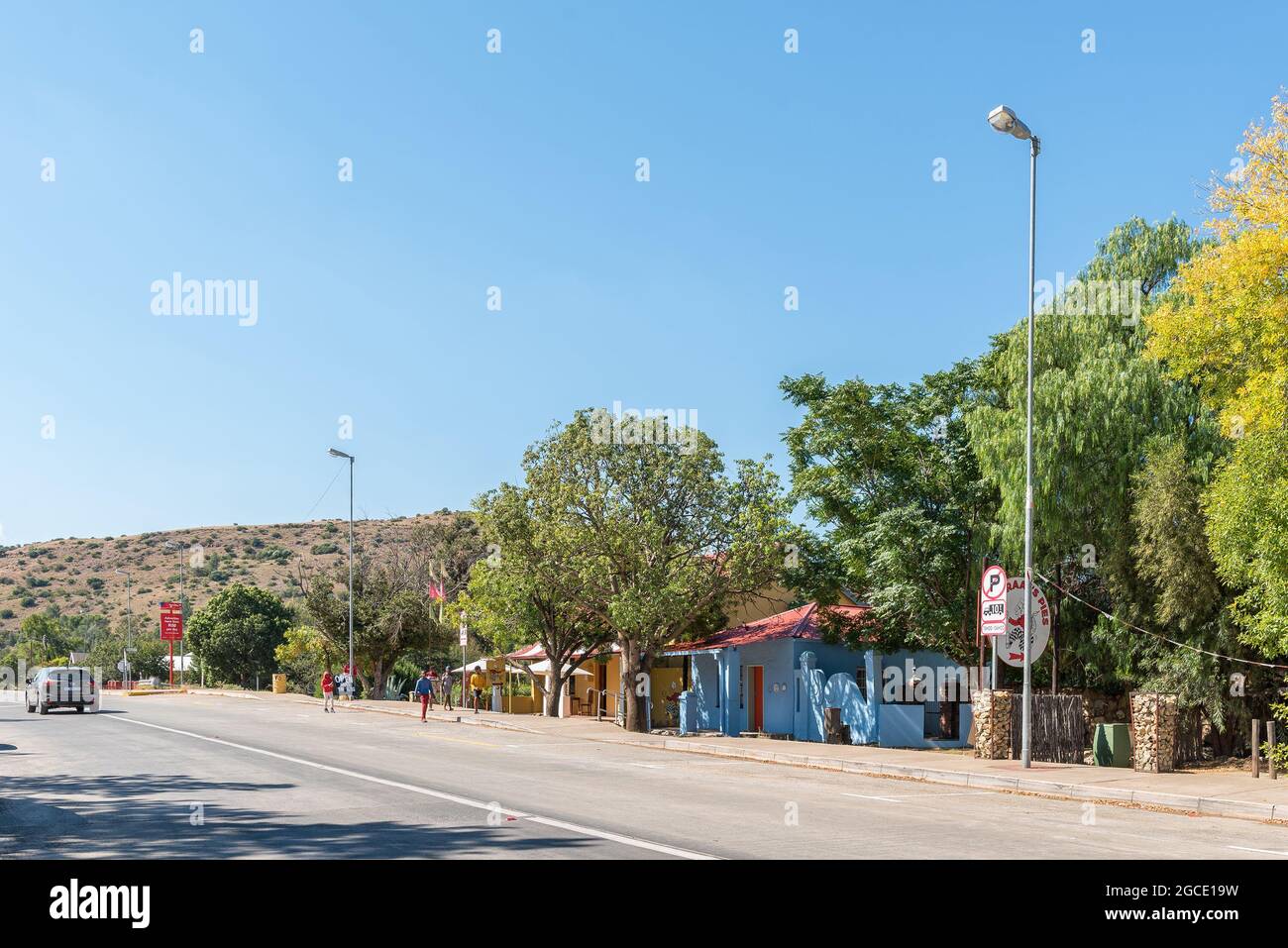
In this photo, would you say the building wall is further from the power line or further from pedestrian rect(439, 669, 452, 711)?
pedestrian rect(439, 669, 452, 711)

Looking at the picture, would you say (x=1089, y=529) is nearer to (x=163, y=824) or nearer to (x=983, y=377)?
(x=983, y=377)

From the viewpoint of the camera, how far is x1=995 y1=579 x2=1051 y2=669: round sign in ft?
76.7

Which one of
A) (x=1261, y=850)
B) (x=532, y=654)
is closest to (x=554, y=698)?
(x=532, y=654)

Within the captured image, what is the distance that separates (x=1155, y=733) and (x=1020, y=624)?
130 inches

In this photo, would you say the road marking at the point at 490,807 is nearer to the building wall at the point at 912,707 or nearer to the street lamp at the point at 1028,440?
the street lamp at the point at 1028,440

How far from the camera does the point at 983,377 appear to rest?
30672 mm

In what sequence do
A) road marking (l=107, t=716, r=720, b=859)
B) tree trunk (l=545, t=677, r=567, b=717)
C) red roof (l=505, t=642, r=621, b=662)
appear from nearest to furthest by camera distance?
road marking (l=107, t=716, r=720, b=859), tree trunk (l=545, t=677, r=567, b=717), red roof (l=505, t=642, r=621, b=662)

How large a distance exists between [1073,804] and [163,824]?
1206 centimetres

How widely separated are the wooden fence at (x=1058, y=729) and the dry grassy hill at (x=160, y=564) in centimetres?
9467

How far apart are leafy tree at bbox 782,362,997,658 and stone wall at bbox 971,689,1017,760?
5164 mm

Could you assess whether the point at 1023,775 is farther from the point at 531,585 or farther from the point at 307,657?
the point at 307,657

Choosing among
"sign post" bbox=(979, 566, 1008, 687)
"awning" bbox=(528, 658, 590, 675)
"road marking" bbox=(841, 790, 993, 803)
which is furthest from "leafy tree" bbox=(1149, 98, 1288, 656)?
"awning" bbox=(528, 658, 590, 675)
